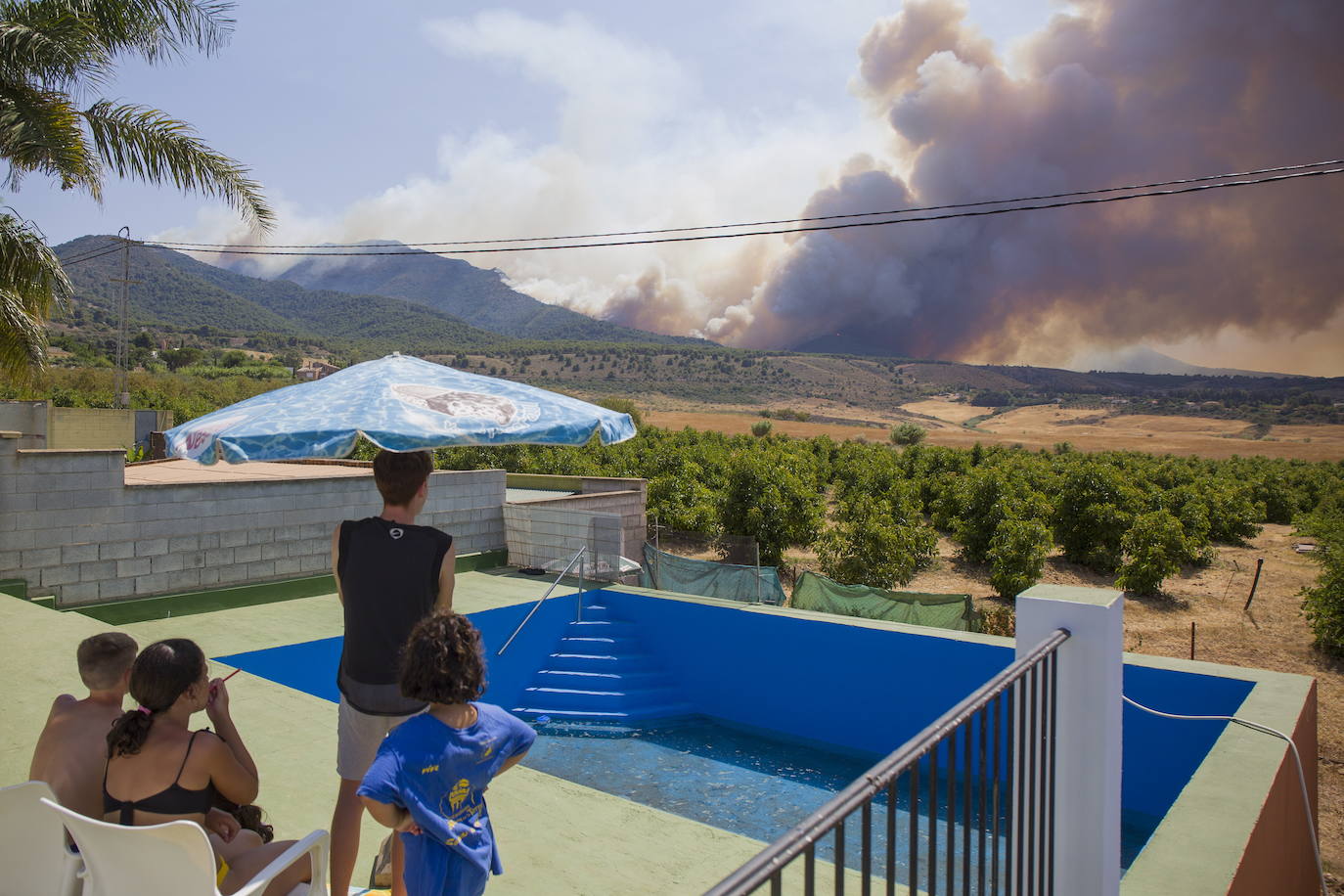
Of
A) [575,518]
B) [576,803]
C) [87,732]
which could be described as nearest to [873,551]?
[575,518]

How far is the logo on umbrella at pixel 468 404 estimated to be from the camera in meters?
4.57

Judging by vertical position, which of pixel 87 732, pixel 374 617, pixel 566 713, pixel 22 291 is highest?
pixel 22 291

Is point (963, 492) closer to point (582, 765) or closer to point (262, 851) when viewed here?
point (582, 765)

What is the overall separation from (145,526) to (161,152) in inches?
187

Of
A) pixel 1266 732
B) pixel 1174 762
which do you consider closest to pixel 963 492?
pixel 1174 762

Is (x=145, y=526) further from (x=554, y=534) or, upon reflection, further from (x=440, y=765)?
(x=440, y=765)

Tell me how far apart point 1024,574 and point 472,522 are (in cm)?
1183

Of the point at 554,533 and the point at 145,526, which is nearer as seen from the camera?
the point at 145,526

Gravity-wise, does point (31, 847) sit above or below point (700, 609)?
above

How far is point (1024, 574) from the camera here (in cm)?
1906

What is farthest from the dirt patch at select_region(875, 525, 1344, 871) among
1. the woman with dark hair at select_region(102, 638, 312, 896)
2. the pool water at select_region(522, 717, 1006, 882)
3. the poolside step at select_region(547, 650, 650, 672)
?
the woman with dark hair at select_region(102, 638, 312, 896)

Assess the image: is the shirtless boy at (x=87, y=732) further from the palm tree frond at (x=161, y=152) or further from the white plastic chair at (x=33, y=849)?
the palm tree frond at (x=161, y=152)

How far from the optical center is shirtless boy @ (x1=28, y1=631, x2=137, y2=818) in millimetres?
3197

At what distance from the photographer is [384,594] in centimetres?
347
